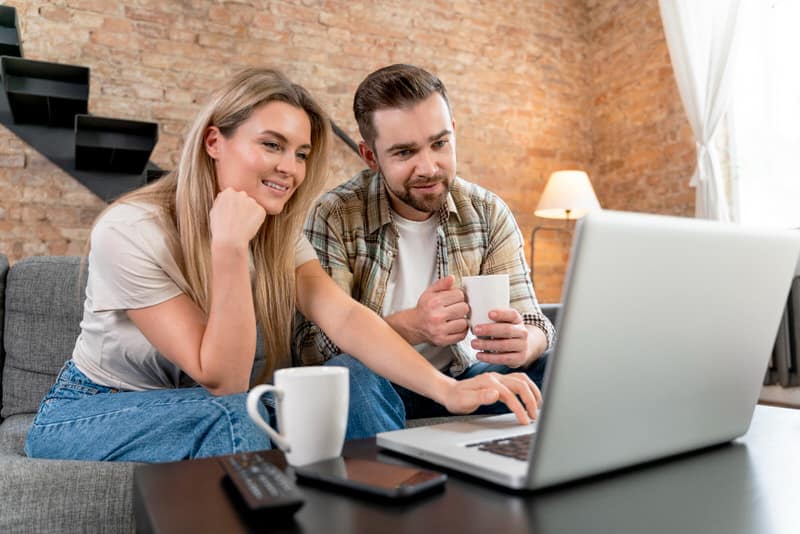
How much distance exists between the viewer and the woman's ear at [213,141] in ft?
4.52

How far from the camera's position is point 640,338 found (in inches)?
24.0

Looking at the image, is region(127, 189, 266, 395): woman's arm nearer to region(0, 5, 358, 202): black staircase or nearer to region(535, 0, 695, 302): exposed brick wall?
region(0, 5, 358, 202): black staircase

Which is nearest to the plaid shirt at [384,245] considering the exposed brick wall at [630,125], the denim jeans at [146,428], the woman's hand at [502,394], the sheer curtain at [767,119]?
the denim jeans at [146,428]

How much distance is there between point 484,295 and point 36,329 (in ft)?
4.10

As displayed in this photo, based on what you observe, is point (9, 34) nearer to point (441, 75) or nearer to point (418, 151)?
point (418, 151)

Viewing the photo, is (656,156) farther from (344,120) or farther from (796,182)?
(344,120)

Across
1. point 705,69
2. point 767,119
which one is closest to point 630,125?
point 705,69

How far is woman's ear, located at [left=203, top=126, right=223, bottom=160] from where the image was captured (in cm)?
138

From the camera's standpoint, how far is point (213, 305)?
1137 mm

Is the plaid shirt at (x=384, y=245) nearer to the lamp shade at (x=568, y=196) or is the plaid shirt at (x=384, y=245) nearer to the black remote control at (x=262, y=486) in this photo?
the black remote control at (x=262, y=486)

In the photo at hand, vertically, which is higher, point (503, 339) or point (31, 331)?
point (503, 339)

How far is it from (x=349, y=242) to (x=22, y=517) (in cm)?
95

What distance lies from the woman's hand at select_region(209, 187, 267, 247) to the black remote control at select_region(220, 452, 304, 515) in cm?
54

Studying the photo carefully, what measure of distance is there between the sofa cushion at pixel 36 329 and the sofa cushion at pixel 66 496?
27.7 inches
